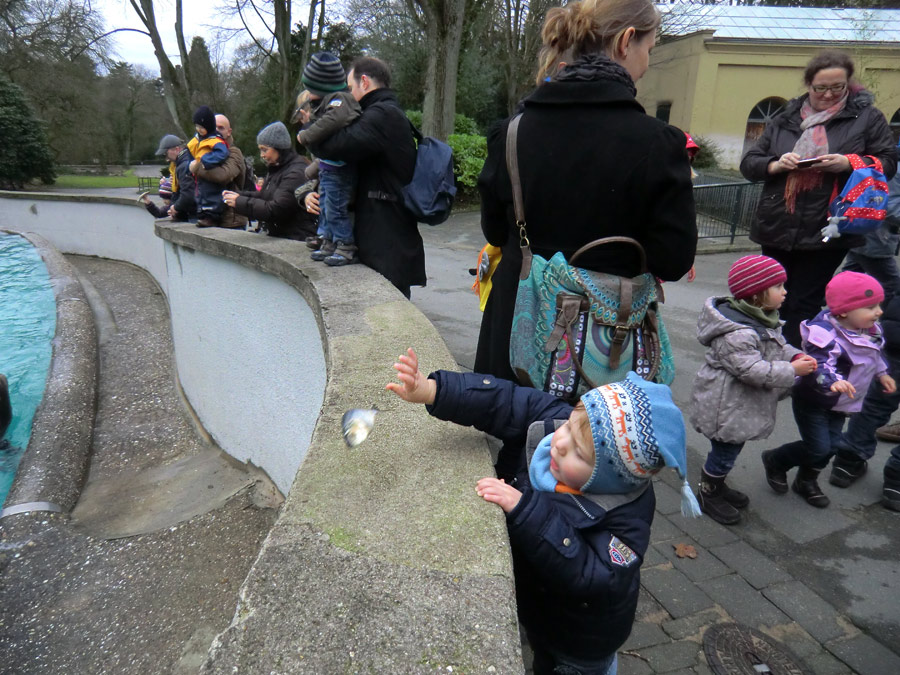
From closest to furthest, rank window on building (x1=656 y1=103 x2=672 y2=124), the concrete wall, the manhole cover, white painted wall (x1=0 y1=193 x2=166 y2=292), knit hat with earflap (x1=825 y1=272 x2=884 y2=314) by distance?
the concrete wall, the manhole cover, knit hat with earflap (x1=825 y1=272 x2=884 y2=314), white painted wall (x1=0 y1=193 x2=166 y2=292), window on building (x1=656 y1=103 x2=672 y2=124)

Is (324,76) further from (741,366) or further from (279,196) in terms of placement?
(741,366)

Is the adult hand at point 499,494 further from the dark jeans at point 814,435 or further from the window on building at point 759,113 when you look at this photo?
the window on building at point 759,113

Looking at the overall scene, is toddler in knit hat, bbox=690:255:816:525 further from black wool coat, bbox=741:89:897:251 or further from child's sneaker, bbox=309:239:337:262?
child's sneaker, bbox=309:239:337:262

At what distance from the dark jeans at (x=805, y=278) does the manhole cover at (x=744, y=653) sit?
94.6 inches


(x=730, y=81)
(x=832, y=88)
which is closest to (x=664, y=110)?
(x=730, y=81)

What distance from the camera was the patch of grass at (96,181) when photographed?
32322 millimetres

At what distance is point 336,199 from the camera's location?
12.1ft

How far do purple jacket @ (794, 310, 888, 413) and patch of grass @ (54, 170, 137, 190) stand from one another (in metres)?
35.0

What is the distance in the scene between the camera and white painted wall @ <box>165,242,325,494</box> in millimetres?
3703

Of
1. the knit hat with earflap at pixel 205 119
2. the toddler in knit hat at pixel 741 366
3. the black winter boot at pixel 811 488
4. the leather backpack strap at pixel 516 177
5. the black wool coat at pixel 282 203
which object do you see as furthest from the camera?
the knit hat with earflap at pixel 205 119

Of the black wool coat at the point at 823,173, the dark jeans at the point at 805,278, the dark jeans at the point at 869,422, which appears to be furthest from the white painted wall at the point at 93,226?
the dark jeans at the point at 869,422

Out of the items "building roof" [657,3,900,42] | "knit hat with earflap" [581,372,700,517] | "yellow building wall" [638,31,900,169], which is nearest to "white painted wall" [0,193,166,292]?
"knit hat with earflap" [581,372,700,517]

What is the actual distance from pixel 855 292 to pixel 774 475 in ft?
3.59

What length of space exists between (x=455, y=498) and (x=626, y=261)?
1049mm
